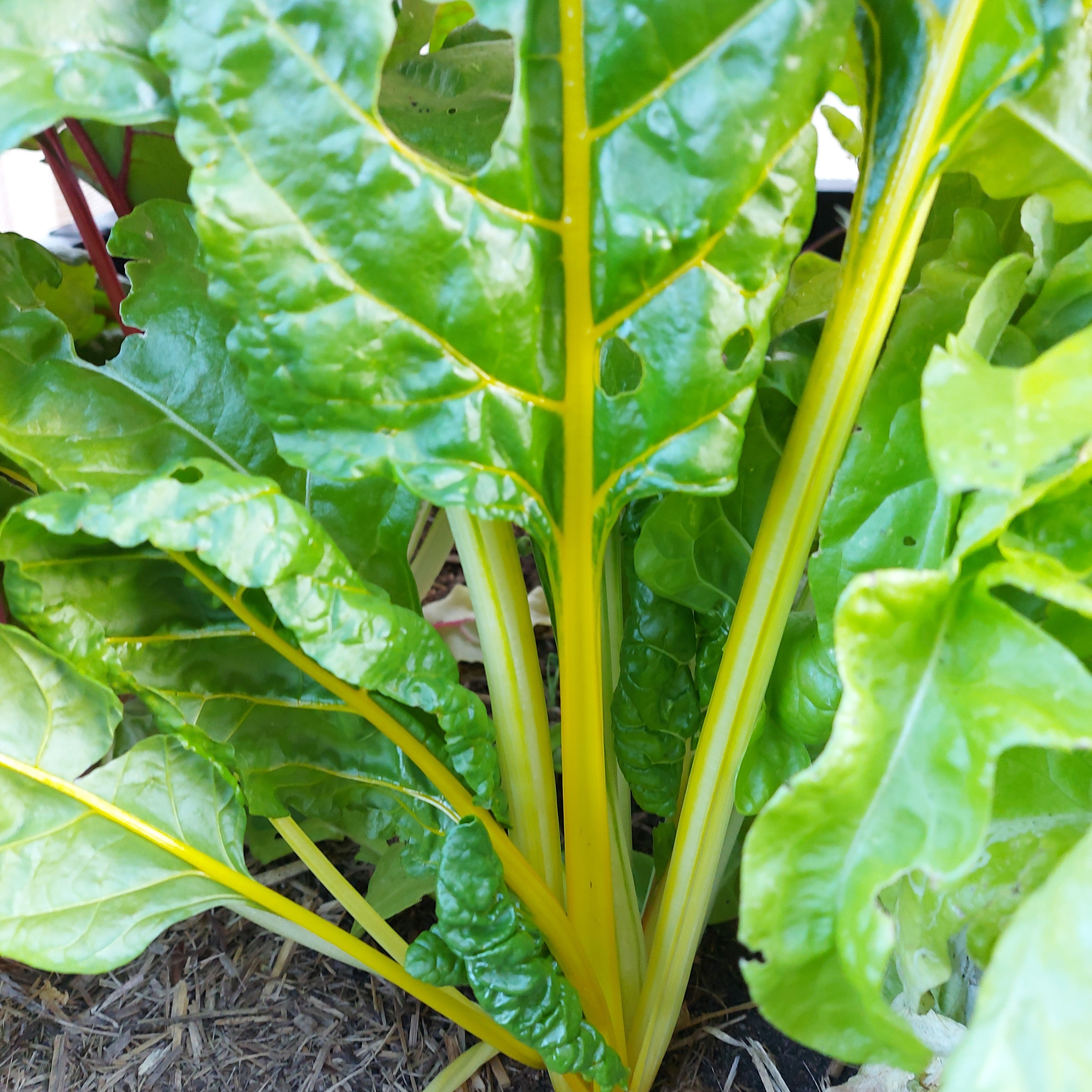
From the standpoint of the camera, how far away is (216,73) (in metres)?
0.36

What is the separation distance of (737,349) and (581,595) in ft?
0.52

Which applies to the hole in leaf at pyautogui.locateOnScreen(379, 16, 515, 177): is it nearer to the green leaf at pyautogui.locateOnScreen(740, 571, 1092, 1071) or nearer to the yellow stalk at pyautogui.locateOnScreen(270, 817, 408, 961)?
the green leaf at pyautogui.locateOnScreen(740, 571, 1092, 1071)

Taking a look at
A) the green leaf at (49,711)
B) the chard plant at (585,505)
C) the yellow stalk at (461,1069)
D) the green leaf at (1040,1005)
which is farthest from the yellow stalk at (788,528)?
the green leaf at (49,711)

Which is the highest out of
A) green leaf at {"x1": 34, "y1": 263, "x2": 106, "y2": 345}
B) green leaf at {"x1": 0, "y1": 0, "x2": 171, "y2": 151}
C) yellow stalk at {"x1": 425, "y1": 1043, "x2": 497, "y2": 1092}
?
green leaf at {"x1": 0, "y1": 0, "x2": 171, "y2": 151}

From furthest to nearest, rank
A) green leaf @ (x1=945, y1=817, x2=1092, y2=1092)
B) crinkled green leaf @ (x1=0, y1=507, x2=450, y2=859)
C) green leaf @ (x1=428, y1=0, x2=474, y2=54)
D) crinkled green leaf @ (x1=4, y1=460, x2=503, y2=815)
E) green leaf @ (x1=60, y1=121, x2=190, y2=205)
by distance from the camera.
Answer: green leaf @ (x1=60, y1=121, x2=190, y2=205) < green leaf @ (x1=428, y1=0, x2=474, y2=54) < crinkled green leaf @ (x1=0, y1=507, x2=450, y2=859) < crinkled green leaf @ (x1=4, y1=460, x2=503, y2=815) < green leaf @ (x1=945, y1=817, x2=1092, y2=1092)

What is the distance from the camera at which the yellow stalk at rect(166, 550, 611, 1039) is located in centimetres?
52

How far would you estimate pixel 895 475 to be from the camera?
18.4 inches

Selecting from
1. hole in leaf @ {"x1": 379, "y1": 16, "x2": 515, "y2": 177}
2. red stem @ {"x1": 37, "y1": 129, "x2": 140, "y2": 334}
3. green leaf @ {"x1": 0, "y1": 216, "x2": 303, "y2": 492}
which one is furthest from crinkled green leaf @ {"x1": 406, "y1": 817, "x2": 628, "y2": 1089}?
red stem @ {"x1": 37, "y1": 129, "x2": 140, "y2": 334}

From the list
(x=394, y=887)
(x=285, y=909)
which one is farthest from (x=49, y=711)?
(x=394, y=887)

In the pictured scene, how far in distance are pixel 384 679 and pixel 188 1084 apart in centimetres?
42

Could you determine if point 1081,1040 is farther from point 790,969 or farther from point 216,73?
point 216,73

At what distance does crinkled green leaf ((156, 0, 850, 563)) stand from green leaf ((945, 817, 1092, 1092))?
0.74 ft

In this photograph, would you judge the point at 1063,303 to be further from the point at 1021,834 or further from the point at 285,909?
the point at 285,909

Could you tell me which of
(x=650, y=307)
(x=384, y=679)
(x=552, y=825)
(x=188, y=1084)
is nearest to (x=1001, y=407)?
(x=650, y=307)
